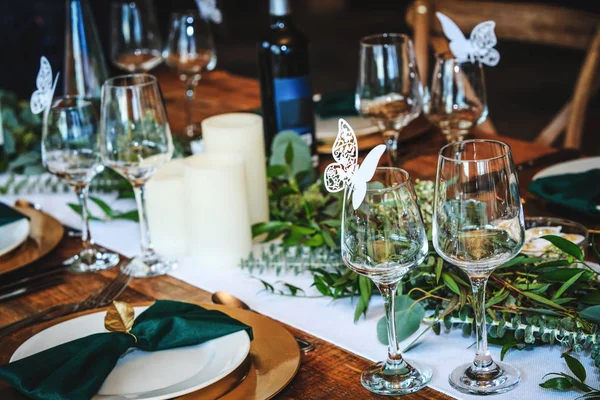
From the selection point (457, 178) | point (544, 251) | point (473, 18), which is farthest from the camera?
point (473, 18)

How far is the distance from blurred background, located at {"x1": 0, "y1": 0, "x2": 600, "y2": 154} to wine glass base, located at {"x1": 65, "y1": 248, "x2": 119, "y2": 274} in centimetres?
98

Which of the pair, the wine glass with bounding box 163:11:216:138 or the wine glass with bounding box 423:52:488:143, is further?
the wine glass with bounding box 163:11:216:138

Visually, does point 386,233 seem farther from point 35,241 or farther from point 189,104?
point 189,104

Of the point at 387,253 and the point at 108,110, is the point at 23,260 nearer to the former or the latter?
the point at 108,110

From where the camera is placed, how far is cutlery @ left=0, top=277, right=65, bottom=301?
116cm

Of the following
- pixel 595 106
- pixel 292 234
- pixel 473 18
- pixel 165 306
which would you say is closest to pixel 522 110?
pixel 595 106

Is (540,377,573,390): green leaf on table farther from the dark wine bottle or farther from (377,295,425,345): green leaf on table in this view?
the dark wine bottle

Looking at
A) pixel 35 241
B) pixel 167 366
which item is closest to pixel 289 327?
pixel 167 366

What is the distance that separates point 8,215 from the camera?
133cm

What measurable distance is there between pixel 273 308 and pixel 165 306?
0.58 ft

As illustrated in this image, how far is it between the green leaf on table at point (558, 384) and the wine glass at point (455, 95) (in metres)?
0.69

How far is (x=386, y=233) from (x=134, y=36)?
1504mm

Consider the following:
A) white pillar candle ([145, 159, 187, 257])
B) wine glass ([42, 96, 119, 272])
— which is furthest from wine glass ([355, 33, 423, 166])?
wine glass ([42, 96, 119, 272])

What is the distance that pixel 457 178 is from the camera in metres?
0.79
